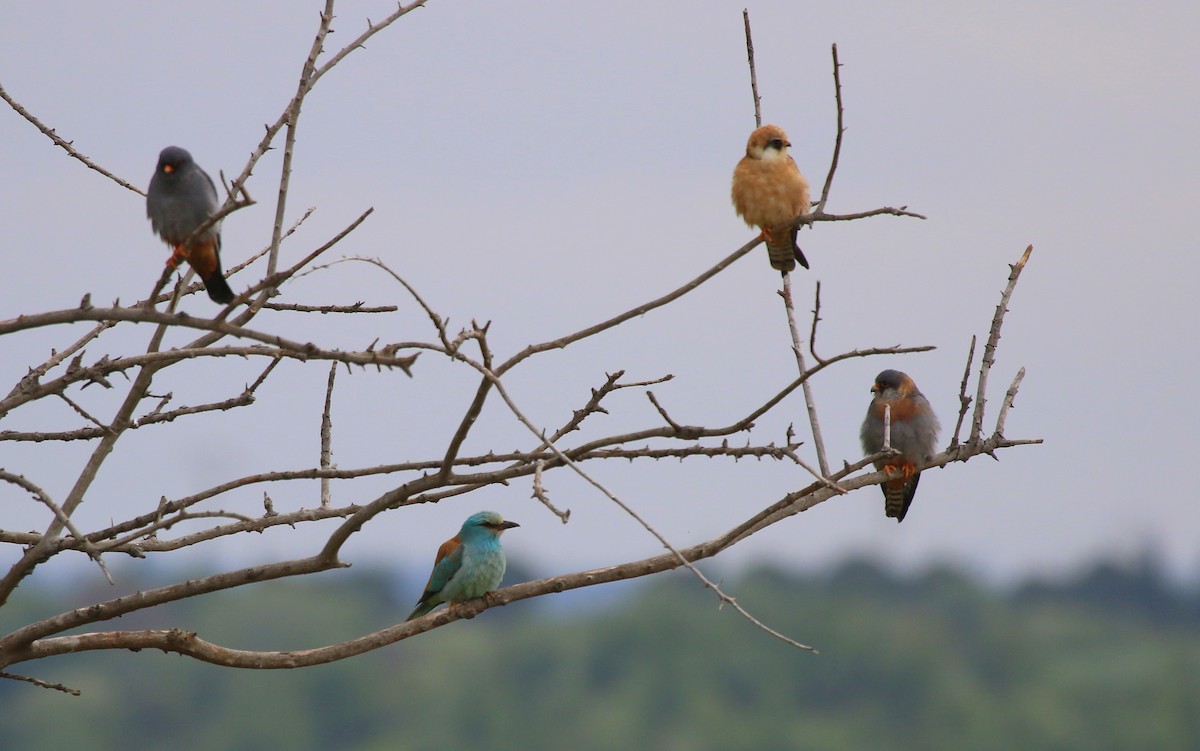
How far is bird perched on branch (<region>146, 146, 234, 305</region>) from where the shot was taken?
547cm

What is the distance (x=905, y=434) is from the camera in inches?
311

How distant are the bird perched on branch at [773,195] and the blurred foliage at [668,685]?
216 feet

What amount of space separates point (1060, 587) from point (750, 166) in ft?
A: 285

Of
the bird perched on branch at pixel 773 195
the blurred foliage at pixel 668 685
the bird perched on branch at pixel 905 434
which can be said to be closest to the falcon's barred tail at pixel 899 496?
the bird perched on branch at pixel 905 434

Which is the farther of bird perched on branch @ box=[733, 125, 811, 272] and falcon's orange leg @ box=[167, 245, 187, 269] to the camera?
bird perched on branch @ box=[733, 125, 811, 272]

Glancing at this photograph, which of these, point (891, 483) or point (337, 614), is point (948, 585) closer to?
point (337, 614)

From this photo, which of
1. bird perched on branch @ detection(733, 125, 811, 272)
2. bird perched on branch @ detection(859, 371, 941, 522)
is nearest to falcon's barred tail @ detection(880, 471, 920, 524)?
bird perched on branch @ detection(859, 371, 941, 522)

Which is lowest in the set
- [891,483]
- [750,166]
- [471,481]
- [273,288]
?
[471,481]

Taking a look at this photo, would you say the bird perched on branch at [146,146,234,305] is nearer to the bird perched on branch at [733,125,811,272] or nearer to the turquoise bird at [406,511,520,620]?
the turquoise bird at [406,511,520,620]

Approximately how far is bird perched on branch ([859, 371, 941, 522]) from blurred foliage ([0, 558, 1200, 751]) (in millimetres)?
63656

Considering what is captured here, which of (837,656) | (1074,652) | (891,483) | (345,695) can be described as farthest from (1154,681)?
(891,483)

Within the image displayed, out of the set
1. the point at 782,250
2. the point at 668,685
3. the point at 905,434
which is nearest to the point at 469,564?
the point at 782,250

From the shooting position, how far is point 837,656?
7619cm

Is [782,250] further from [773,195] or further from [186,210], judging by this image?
[186,210]
